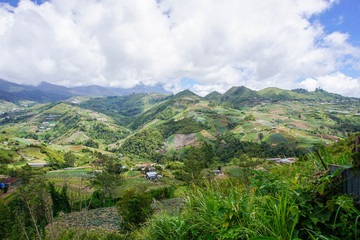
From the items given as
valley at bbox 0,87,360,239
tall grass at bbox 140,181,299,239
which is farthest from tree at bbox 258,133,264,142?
tall grass at bbox 140,181,299,239

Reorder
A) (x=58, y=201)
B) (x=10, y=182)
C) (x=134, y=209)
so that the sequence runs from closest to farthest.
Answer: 1. (x=134, y=209)
2. (x=58, y=201)
3. (x=10, y=182)

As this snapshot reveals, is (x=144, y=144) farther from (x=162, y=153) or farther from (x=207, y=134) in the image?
(x=207, y=134)

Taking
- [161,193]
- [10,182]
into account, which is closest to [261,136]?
[161,193]

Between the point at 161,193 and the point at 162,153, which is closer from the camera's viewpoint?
the point at 161,193

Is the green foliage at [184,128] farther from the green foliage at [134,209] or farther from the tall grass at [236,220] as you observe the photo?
the tall grass at [236,220]

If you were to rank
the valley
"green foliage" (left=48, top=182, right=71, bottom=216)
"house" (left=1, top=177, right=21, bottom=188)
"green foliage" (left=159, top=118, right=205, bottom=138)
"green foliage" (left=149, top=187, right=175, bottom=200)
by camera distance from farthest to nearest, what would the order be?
"green foliage" (left=159, top=118, right=205, bottom=138) → "house" (left=1, top=177, right=21, bottom=188) → the valley → "green foliage" (left=149, top=187, right=175, bottom=200) → "green foliage" (left=48, top=182, right=71, bottom=216)

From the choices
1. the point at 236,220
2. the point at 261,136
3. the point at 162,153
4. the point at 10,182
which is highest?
the point at 236,220

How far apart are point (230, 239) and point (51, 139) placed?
752 ft

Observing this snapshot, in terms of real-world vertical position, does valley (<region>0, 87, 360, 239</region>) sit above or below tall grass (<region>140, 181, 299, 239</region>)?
below

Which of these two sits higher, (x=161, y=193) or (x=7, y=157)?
(x=161, y=193)

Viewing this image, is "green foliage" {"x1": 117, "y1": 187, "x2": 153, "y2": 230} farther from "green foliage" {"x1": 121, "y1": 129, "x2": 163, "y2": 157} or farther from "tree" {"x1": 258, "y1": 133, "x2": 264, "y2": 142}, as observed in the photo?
"green foliage" {"x1": 121, "y1": 129, "x2": 163, "y2": 157}

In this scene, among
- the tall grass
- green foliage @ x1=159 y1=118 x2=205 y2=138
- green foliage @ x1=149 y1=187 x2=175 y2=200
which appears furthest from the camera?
green foliage @ x1=159 y1=118 x2=205 y2=138

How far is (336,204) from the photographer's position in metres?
1.90

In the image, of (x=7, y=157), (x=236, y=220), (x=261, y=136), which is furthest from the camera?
(x=261, y=136)
